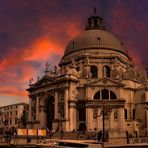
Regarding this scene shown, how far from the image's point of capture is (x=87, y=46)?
90.0 meters

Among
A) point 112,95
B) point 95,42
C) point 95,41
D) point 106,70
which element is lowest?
point 112,95

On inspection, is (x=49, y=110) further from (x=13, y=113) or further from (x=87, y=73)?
(x=13, y=113)

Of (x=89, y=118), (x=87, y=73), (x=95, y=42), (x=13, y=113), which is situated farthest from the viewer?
(x=13, y=113)

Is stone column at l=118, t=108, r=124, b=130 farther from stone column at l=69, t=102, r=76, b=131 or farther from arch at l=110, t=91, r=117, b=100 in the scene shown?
stone column at l=69, t=102, r=76, b=131

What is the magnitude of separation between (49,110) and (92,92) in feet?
43.4

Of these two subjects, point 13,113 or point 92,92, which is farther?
point 13,113

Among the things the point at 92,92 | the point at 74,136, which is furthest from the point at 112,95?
the point at 74,136

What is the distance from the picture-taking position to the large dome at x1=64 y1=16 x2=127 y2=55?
90.1 metres

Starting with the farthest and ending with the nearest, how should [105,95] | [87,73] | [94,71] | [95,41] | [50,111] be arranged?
[95,41] < [94,71] < [87,73] < [50,111] < [105,95]

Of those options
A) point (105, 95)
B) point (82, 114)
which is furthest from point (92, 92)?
point (82, 114)

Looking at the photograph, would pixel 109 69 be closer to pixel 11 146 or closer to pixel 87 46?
pixel 87 46

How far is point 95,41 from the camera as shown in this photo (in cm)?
9056

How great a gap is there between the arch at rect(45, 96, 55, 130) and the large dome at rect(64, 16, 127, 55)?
1638 centimetres

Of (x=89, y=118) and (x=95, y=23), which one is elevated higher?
(x=95, y=23)
